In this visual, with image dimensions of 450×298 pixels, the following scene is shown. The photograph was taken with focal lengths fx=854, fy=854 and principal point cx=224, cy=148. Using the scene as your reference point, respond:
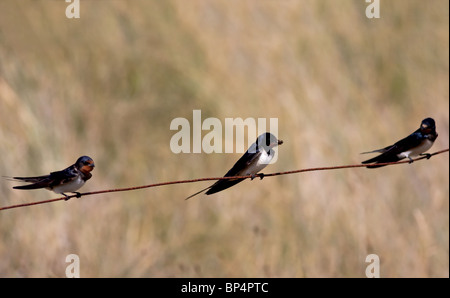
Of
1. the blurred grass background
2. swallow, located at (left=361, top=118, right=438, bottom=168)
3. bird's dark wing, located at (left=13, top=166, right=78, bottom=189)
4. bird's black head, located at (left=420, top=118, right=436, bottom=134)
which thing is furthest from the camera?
the blurred grass background

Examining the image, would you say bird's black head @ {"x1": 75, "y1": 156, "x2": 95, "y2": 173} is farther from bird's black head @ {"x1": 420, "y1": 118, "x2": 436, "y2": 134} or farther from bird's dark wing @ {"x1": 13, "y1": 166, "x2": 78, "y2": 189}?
bird's black head @ {"x1": 420, "y1": 118, "x2": 436, "y2": 134}

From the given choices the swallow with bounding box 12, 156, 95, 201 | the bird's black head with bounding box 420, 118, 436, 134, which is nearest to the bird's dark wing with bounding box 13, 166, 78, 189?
the swallow with bounding box 12, 156, 95, 201

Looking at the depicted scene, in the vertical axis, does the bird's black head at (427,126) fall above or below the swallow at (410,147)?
above

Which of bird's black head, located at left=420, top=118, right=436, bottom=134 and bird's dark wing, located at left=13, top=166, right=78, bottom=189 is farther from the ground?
bird's black head, located at left=420, top=118, right=436, bottom=134

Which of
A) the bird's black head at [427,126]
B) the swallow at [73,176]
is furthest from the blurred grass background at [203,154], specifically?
the bird's black head at [427,126]

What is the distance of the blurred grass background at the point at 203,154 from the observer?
5391 millimetres

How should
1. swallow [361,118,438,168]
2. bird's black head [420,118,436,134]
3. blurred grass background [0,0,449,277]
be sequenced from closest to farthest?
1. bird's black head [420,118,436,134]
2. swallow [361,118,438,168]
3. blurred grass background [0,0,449,277]

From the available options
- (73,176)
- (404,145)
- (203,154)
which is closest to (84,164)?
(73,176)

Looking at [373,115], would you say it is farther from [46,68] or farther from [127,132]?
[46,68]

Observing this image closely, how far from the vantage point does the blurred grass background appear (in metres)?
5.39

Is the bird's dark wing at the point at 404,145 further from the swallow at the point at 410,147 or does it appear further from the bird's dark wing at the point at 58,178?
the bird's dark wing at the point at 58,178

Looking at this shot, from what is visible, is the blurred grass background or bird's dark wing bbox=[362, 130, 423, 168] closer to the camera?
bird's dark wing bbox=[362, 130, 423, 168]

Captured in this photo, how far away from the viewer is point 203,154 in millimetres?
5695

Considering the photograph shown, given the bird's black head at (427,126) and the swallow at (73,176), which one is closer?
the swallow at (73,176)
